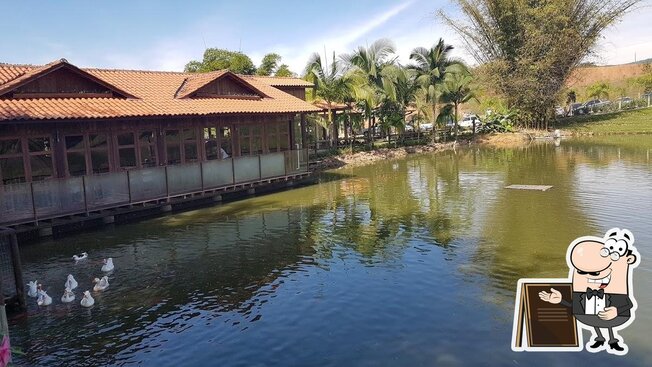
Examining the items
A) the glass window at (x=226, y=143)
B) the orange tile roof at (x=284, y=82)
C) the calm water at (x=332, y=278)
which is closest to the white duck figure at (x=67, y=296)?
the calm water at (x=332, y=278)

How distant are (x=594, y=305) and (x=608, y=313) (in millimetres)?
196

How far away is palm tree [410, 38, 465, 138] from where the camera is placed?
1697 inches

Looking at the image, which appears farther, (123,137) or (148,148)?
(148,148)

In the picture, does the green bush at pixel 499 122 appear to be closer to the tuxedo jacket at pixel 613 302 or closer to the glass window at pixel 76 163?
the glass window at pixel 76 163

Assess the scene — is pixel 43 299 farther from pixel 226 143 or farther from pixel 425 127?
pixel 425 127

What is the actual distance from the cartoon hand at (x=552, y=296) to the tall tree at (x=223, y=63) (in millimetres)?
49752

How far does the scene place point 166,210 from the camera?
68.1 ft

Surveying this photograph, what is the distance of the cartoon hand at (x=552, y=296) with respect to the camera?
17.4 ft

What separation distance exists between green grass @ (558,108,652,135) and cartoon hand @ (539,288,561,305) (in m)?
47.8

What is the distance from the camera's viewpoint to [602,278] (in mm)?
4832

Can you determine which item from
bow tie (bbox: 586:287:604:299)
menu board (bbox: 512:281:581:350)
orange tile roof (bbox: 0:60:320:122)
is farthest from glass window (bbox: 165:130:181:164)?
bow tie (bbox: 586:287:604:299)

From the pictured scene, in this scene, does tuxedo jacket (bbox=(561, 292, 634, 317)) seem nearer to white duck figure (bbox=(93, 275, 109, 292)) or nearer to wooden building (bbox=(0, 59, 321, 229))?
white duck figure (bbox=(93, 275, 109, 292))

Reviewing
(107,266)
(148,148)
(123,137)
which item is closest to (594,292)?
(107,266)

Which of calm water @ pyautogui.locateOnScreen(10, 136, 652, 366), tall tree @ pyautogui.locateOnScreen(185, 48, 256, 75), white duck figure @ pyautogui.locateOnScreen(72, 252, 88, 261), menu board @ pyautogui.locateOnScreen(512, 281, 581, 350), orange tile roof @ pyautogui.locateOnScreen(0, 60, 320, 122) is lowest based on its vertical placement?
calm water @ pyautogui.locateOnScreen(10, 136, 652, 366)
